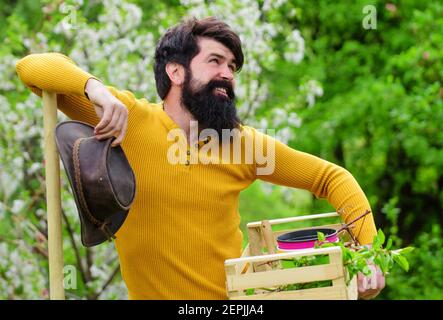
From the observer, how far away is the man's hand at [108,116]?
270cm

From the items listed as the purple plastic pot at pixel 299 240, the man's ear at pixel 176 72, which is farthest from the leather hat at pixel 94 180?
the man's ear at pixel 176 72

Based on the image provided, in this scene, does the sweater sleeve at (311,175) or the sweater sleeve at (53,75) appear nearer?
the sweater sleeve at (53,75)

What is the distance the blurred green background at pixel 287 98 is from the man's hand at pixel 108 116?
2.31 metres

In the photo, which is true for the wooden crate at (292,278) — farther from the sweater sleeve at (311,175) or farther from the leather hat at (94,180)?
the sweater sleeve at (311,175)

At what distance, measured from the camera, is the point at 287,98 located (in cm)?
666

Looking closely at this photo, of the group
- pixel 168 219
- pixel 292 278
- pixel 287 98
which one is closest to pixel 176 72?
pixel 168 219

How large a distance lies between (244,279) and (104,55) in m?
3.77

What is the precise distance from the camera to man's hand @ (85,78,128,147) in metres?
2.70

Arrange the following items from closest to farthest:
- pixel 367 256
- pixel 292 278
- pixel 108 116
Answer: pixel 292 278 < pixel 367 256 < pixel 108 116

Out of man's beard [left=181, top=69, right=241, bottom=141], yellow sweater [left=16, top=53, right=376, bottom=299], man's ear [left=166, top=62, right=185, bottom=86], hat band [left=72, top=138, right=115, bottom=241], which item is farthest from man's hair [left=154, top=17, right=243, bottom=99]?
hat band [left=72, top=138, right=115, bottom=241]

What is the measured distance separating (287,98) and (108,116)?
4.05 m

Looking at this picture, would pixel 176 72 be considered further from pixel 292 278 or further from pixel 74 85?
pixel 292 278

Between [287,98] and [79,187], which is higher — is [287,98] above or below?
above

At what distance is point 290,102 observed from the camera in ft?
20.8
